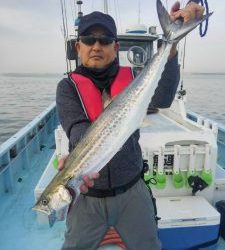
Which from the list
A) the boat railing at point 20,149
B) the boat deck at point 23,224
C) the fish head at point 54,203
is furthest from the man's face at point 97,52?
the boat railing at point 20,149

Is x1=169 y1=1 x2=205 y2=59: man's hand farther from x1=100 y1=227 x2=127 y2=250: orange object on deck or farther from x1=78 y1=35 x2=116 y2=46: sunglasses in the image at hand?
x1=100 y1=227 x2=127 y2=250: orange object on deck

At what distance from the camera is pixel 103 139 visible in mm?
2121

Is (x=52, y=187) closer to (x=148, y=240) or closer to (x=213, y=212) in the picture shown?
(x=148, y=240)

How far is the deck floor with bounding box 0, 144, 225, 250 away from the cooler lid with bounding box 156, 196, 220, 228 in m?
0.58

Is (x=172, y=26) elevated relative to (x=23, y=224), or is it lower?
elevated

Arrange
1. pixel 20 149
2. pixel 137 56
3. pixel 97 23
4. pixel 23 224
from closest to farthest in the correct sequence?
pixel 97 23, pixel 23 224, pixel 20 149, pixel 137 56

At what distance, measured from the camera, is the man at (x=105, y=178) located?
8.28 ft

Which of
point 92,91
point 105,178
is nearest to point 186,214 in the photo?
point 105,178

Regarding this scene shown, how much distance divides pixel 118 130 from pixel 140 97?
30 cm

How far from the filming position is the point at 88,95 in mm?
2576

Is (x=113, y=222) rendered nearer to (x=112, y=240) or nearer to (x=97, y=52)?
(x=112, y=240)

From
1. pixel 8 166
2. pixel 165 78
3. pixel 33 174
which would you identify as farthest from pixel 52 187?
pixel 33 174

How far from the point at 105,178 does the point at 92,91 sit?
74 cm

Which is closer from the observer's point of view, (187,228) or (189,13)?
(189,13)
